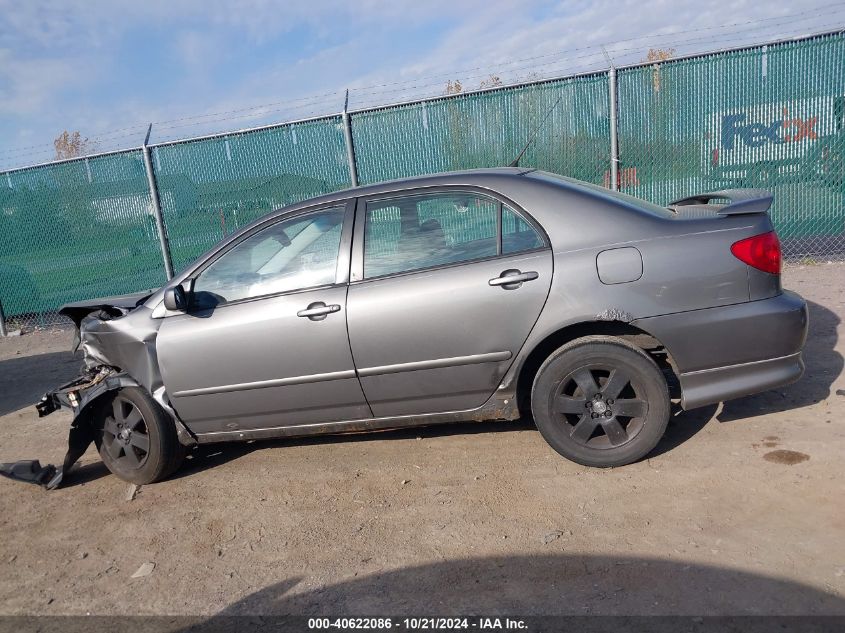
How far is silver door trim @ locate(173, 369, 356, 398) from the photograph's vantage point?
12.7ft

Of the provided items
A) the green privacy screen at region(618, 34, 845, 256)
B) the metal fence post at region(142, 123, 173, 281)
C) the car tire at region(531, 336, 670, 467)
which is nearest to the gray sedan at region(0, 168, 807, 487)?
the car tire at region(531, 336, 670, 467)

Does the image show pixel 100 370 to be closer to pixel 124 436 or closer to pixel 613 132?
pixel 124 436

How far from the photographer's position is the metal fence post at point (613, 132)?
26.0 ft

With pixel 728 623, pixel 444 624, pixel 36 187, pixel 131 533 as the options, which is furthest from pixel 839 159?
pixel 36 187

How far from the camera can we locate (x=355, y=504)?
375cm

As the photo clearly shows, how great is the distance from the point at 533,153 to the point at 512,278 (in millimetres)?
5184

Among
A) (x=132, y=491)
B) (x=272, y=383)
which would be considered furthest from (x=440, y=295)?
(x=132, y=491)

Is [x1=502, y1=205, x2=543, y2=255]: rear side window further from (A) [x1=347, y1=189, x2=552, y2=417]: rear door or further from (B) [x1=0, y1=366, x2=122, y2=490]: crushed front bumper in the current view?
(B) [x1=0, y1=366, x2=122, y2=490]: crushed front bumper

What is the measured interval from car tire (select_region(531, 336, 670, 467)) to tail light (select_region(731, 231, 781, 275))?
0.71 meters

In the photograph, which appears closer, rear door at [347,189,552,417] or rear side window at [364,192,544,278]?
rear door at [347,189,552,417]

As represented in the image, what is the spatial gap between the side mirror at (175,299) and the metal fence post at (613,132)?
5648 millimetres

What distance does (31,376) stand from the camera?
7621mm

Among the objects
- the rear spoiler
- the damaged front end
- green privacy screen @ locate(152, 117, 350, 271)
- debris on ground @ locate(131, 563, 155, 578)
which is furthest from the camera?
green privacy screen @ locate(152, 117, 350, 271)

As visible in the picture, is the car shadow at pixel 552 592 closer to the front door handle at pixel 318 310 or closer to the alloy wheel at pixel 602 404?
the alloy wheel at pixel 602 404
